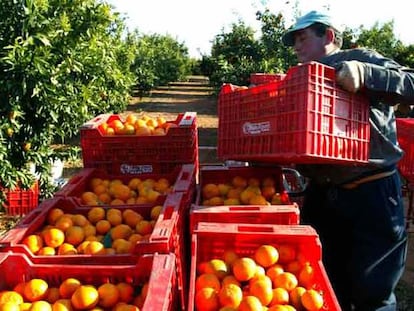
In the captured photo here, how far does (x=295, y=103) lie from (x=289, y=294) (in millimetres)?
819

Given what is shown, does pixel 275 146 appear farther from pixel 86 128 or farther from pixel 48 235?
pixel 86 128

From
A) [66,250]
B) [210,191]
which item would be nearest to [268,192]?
[210,191]

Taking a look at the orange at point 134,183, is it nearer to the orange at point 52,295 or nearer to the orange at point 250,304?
the orange at point 52,295

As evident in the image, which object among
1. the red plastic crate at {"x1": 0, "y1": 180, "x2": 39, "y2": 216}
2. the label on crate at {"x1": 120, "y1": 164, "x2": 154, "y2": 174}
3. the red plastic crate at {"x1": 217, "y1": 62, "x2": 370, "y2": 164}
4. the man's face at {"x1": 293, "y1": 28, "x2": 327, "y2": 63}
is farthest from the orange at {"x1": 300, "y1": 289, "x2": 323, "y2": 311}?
the red plastic crate at {"x1": 0, "y1": 180, "x2": 39, "y2": 216}

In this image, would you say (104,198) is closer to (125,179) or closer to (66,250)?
(125,179)

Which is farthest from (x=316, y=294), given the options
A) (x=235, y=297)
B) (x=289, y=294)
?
(x=235, y=297)

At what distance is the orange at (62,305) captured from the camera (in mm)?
1711

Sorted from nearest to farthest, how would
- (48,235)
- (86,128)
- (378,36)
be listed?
(48,235), (86,128), (378,36)

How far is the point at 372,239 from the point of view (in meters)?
2.62

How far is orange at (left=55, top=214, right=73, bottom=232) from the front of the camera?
7.58ft

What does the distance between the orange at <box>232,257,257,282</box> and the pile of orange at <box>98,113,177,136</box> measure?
1.72m

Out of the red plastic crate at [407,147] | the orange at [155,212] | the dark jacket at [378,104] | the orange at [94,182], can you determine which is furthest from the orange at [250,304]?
the red plastic crate at [407,147]

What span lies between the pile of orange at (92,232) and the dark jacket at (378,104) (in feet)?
3.31

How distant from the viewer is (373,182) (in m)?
2.60
